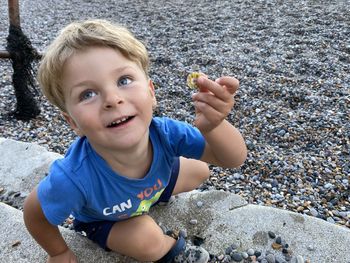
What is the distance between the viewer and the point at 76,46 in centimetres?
158

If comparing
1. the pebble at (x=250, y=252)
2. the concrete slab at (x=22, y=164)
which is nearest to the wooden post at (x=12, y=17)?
the concrete slab at (x=22, y=164)

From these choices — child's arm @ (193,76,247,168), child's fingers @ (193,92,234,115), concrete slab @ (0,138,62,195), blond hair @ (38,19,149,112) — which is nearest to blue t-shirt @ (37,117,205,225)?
child's arm @ (193,76,247,168)

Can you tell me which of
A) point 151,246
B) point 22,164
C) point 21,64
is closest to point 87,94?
point 151,246

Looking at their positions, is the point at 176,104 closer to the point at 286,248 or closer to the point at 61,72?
the point at 286,248

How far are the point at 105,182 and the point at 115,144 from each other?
0.28m

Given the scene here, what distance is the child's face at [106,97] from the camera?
152cm

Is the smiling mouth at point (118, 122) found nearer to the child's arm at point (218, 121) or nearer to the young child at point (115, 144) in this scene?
the young child at point (115, 144)

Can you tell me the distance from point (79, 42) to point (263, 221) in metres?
1.36

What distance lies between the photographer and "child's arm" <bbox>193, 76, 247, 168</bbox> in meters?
1.54

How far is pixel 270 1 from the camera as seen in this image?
7.32 meters

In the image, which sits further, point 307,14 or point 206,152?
point 307,14

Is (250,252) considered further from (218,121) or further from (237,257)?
(218,121)

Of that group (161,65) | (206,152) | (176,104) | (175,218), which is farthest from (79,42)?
(161,65)

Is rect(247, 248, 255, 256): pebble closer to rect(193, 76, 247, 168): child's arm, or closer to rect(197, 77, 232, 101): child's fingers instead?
rect(193, 76, 247, 168): child's arm
